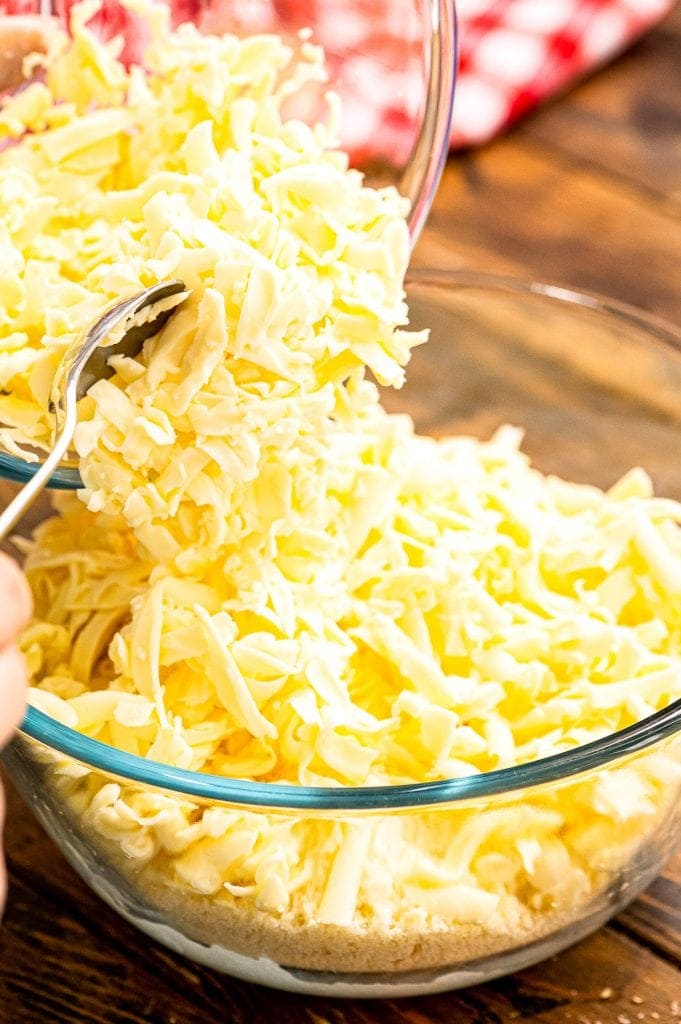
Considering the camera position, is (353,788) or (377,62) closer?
(353,788)

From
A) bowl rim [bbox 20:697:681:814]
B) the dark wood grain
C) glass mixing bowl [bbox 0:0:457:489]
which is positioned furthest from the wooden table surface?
glass mixing bowl [bbox 0:0:457:489]

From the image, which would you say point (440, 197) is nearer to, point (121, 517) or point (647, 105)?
point (647, 105)

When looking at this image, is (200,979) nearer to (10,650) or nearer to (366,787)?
(366,787)

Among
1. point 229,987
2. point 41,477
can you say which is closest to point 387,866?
point 229,987

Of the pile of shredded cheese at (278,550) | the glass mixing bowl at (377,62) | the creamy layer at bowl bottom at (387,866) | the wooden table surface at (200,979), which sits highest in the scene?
the glass mixing bowl at (377,62)

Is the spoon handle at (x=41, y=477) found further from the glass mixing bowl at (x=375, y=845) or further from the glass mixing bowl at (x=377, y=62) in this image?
→ the glass mixing bowl at (x=377, y=62)

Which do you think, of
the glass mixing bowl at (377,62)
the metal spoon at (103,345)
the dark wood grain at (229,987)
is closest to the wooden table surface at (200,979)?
the dark wood grain at (229,987)
